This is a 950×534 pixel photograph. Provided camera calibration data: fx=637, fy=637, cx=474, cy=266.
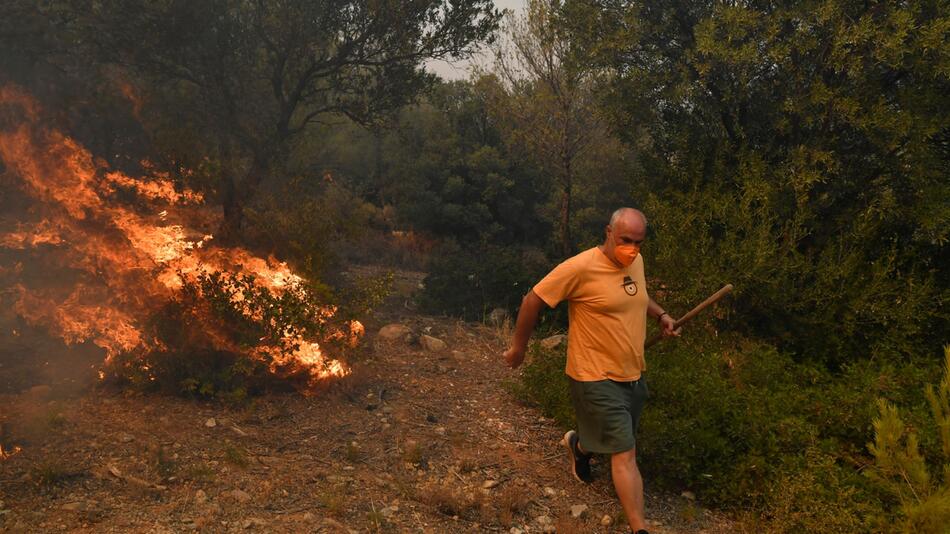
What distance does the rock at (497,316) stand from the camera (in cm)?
1048

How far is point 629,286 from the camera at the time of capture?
3922 mm

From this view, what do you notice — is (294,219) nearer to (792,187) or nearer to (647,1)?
(647,1)

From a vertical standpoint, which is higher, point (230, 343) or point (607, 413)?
point (230, 343)

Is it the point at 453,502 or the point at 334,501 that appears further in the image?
the point at 453,502

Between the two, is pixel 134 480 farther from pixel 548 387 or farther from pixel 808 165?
pixel 808 165

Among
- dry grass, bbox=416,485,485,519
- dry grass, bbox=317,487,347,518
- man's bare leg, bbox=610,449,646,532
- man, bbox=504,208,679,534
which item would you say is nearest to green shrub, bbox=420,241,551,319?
dry grass, bbox=416,485,485,519

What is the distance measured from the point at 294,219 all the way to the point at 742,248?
5.67 m

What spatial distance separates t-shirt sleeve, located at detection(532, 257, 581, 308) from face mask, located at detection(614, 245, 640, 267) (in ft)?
0.81

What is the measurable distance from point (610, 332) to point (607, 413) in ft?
1.62

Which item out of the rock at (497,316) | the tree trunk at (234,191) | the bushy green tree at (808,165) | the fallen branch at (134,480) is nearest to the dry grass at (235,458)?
the fallen branch at (134,480)

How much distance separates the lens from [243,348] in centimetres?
612

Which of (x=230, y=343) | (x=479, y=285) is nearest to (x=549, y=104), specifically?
(x=479, y=285)

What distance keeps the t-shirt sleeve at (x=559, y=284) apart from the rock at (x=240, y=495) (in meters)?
2.42

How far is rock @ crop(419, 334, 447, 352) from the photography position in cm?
861
